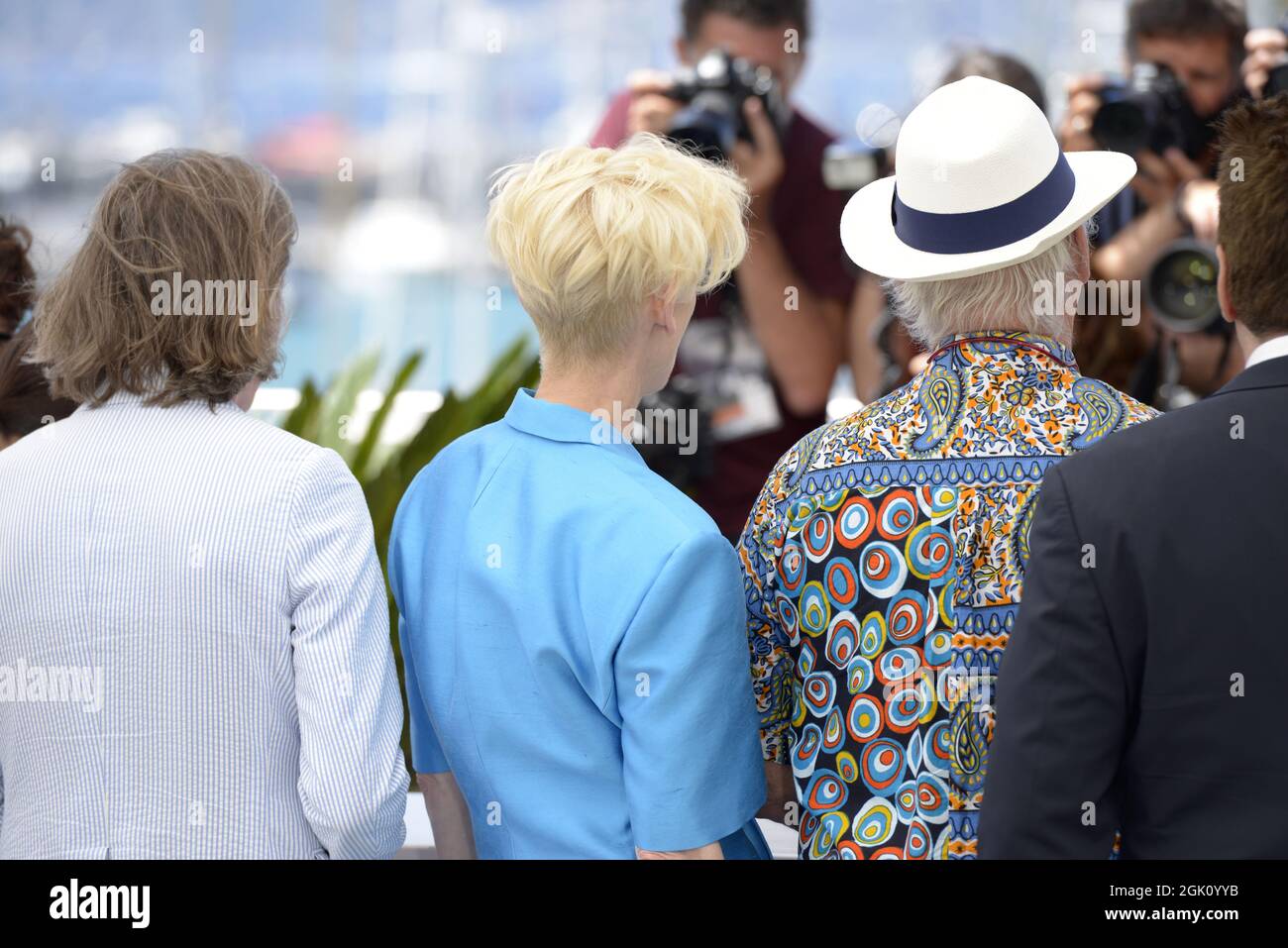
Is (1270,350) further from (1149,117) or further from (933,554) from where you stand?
(1149,117)

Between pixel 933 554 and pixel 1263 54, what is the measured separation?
2236 millimetres

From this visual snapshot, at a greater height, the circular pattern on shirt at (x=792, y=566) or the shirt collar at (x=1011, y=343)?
the shirt collar at (x=1011, y=343)

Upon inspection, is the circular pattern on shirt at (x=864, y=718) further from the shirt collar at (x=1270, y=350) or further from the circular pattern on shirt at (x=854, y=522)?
the shirt collar at (x=1270, y=350)

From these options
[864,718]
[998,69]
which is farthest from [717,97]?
[864,718]

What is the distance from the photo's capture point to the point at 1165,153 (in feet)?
9.62

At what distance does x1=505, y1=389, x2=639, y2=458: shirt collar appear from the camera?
122 cm

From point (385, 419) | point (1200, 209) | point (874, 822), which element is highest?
point (1200, 209)

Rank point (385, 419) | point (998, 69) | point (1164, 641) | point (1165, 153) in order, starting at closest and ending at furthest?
point (1164, 641) < point (998, 69) < point (385, 419) < point (1165, 153)

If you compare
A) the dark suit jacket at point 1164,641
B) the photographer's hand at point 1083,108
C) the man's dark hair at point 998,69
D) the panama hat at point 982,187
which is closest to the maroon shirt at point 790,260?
the man's dark hair at point 998,69

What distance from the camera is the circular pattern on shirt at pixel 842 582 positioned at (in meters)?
1.17

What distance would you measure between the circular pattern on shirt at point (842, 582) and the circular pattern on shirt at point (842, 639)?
1 centimetres
